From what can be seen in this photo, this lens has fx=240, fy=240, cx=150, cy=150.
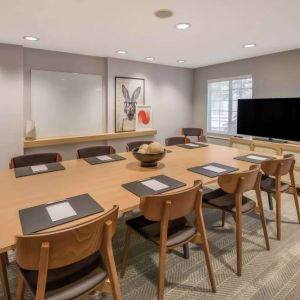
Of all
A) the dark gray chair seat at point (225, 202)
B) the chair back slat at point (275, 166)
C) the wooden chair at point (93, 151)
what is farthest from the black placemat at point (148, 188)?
the wooden chair at point (93, 151)

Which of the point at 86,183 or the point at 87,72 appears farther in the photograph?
the point at 87,72

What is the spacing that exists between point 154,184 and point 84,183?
516mm

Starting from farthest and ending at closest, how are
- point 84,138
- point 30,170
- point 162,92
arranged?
1. point 162,92
2. point 84,138
3. point 30,170

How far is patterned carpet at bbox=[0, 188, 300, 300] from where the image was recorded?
1.69 meters

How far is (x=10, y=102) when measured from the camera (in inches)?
136

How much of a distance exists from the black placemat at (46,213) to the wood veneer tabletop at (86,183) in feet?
0.11

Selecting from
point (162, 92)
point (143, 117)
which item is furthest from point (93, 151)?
point (162, 92)

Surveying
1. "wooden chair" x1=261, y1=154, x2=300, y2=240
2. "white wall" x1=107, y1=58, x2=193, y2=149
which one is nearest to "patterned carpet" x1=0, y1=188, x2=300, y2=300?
"wooden chair" x1=261, y1=154, x2=300, y2=240

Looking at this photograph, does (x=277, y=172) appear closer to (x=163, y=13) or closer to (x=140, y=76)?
(x=163, y=13)

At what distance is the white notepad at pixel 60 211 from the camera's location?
1.25 m

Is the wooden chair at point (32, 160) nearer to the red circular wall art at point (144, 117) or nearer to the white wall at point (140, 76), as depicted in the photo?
the white wall at point (140, 76)

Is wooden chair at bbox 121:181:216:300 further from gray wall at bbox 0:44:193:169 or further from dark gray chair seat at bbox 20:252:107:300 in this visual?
gray wall at bbox 0:44:193:169

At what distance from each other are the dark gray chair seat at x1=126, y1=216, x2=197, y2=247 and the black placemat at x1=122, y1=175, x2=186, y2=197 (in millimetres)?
283

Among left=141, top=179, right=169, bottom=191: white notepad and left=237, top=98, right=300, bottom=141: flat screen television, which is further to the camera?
left=237, top=98, right=300, bottom=141: flat screen television
